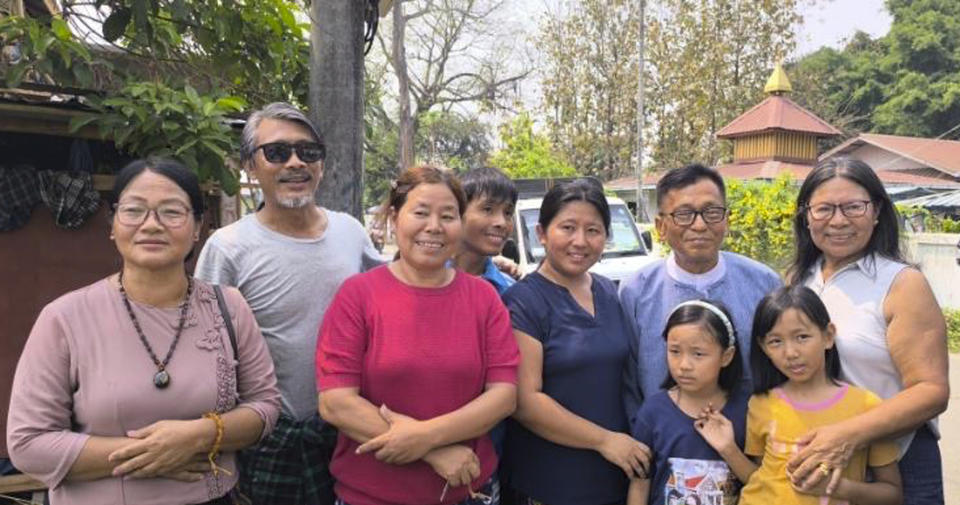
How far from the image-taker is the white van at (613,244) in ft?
34.6

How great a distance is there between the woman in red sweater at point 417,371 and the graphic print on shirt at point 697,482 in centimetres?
60

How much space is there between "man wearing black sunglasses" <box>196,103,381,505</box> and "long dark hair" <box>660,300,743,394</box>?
46.0 inches

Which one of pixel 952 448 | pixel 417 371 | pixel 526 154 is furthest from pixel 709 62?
pixel 417 371

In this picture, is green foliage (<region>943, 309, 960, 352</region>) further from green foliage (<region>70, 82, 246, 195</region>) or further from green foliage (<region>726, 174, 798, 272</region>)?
green foliage (<region>70, 82, 246, 195</region>)

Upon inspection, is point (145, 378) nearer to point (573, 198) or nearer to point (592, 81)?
point (573, 198)

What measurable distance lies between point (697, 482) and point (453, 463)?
2.73 feet

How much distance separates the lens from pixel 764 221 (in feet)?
41.0

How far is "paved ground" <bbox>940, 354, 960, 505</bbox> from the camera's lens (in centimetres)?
462

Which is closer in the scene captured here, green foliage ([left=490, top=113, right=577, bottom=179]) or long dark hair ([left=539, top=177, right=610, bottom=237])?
long dark hair ([left=539, top=177, right=610, bottom=237])

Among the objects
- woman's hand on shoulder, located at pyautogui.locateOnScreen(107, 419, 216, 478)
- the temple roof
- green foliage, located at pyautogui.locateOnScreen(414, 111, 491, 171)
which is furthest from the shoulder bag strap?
green foliage, located at pyautogui.locateOnScreen(414, 111, 491, 171)

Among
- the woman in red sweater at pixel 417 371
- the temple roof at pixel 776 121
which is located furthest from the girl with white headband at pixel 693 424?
the temple roof at pixel 776 121

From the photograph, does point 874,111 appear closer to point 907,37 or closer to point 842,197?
point 907,37

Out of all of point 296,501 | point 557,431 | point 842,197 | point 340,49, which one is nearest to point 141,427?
point 296,501

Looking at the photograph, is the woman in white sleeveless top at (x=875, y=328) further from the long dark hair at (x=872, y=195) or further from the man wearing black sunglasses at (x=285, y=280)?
the man wearing black sunglasses at (x=285, y=280)
